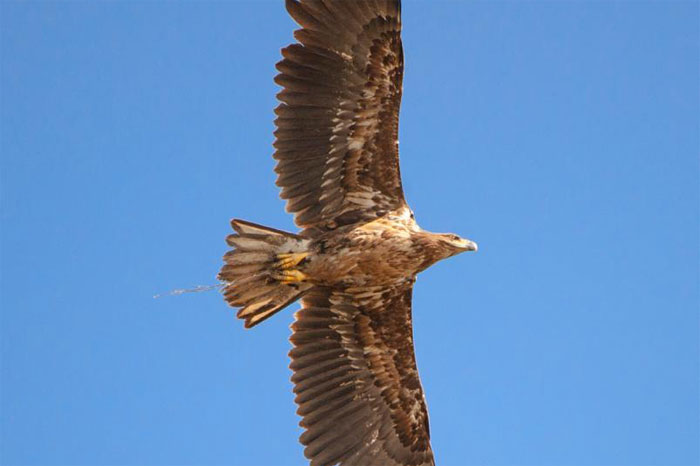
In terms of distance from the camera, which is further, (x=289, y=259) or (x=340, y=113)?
(x=340, y=113)

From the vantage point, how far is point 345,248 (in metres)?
10.6

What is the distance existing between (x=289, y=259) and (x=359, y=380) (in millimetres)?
1769

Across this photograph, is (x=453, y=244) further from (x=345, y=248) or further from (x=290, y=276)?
(x=290, y=276)

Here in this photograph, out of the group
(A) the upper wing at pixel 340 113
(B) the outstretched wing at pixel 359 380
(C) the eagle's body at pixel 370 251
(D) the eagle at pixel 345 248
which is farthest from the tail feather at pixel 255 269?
(B) the outstretched wing at pixel 359 380

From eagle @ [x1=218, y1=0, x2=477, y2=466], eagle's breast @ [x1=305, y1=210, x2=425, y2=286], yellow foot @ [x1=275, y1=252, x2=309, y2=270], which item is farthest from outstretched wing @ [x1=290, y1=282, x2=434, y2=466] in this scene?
yellow foot @ [x1=275, y1=252, x2=309, y2=270]

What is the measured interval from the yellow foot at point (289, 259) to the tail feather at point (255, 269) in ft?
0.12

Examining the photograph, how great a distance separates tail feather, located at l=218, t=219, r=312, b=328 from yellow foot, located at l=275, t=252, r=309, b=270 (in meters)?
0.04

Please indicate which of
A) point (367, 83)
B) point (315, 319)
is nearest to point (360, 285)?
point (315, 319)

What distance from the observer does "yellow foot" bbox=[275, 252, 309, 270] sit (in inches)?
413

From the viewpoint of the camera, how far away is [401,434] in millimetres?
11406

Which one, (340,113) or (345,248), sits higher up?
(340,113)

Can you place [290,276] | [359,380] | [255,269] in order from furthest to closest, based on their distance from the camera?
[359,380], [290,276], [255,269]

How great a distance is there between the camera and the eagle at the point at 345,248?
10375 millimetres

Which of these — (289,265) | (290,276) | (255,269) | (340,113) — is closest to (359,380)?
(290,276)
